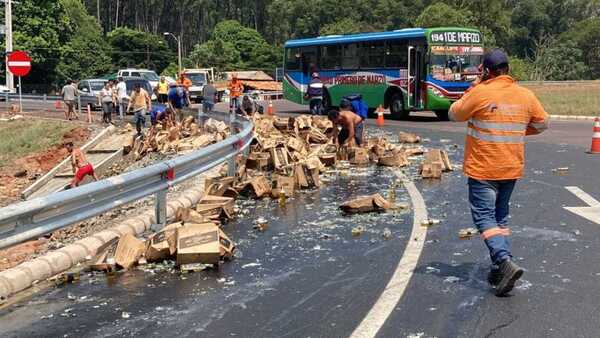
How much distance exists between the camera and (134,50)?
8556cm

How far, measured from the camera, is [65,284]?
20.5 feet

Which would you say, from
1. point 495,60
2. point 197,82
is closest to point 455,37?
point 495,60

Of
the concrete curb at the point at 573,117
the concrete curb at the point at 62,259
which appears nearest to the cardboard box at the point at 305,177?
the concrete curb at the point at 62,259

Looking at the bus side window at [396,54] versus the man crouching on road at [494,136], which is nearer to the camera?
the man crouching on road at [494,136]

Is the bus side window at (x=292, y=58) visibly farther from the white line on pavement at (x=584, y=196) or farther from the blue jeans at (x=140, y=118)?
the white line on pavement at (x=584, y=196)

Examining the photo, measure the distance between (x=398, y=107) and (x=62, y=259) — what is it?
2319 cm

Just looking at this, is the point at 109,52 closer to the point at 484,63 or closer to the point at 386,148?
the point at 386,148

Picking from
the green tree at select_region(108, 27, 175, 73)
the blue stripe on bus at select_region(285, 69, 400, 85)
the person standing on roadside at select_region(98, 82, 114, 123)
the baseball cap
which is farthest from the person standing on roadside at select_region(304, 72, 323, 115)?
the green tree at select_region(108, 27, 175, 73)

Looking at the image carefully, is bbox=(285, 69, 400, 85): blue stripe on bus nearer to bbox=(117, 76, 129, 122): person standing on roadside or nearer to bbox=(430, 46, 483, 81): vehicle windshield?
bbox=(430, 46, 483, 81): vehicle windshield

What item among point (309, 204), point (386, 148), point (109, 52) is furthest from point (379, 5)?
point (309, 204)

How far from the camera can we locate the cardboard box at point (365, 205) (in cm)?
917

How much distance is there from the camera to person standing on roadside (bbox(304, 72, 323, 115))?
31.8 m

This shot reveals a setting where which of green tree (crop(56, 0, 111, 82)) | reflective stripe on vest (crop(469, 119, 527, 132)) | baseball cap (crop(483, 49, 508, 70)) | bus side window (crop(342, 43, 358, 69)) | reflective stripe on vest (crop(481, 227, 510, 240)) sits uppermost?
green tree (crop(56, 0, 111, 82))

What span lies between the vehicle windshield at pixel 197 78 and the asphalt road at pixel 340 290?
38.4 m
